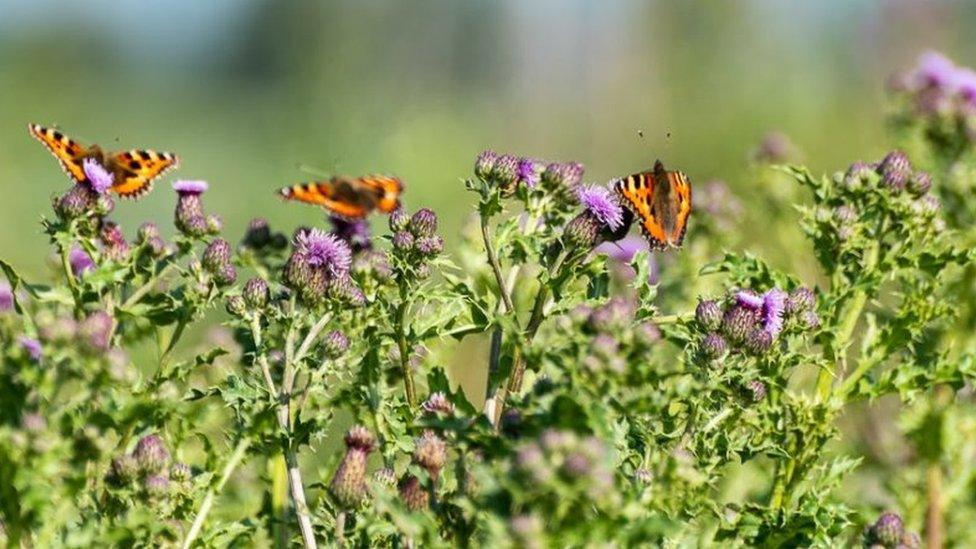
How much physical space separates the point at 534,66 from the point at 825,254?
76.4ft

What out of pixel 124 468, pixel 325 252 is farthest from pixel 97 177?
pixel 124 468

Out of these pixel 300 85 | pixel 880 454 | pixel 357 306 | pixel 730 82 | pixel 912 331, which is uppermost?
pixel 300 85

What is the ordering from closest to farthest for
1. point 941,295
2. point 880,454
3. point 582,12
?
point 941,295 < point 880,454 < point 582,12

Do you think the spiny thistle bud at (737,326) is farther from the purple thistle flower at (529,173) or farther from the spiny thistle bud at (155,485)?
the spiny thistle bud at (155,485)

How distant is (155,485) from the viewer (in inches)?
120

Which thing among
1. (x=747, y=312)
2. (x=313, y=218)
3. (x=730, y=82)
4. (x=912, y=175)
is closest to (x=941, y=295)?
(x=912, y=175)

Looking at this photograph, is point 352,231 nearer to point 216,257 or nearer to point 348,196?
point 348,196

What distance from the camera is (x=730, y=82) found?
20.1m

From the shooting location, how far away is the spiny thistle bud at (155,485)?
120 inches

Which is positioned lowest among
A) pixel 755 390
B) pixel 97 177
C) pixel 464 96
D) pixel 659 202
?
pixel 755 390

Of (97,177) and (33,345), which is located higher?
(97,177)

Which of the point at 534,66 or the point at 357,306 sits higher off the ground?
the point at 534,66

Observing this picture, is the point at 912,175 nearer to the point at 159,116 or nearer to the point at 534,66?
the point at 534,66

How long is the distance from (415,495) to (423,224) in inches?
36.2
